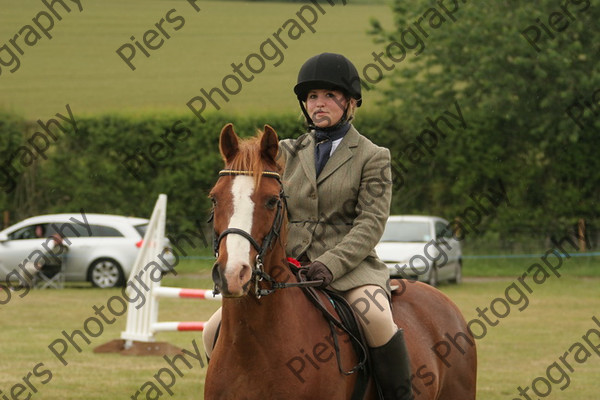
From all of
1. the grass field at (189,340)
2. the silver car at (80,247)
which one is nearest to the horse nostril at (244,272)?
the grass field at (189,340)

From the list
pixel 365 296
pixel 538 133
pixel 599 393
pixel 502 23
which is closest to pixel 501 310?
pixel 599 393

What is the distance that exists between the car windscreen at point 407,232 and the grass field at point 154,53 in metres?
11.7

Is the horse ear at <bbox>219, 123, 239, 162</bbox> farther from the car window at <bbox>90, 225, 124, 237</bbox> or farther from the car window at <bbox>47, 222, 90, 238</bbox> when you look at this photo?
the car window at <bbox>47, 222, 90, 238</bbox>

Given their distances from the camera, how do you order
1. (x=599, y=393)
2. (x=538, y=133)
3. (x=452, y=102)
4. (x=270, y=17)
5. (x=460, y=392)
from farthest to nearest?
(x=270, y=17)
(x=452, y=102)
(x=538, y=133)
(x=599, y=393)
(x=460, y=392)

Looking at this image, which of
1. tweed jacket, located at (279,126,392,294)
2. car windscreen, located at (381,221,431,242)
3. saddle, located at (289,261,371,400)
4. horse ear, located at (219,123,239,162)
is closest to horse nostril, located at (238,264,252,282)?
horse ear, located at (219,123,239,162)

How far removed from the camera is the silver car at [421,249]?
2009 cm

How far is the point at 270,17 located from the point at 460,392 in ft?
136

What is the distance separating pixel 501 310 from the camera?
56.9 feet

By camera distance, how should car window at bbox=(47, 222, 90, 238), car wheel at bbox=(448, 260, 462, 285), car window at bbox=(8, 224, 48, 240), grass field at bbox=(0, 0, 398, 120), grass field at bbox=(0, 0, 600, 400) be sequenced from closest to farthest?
grass field at bbox=(0, 0, 600, 400)
car window at bbox=(8, 224, 48, 240)
car window at bbox=(47, 222, 90, 238)
car wheel at bbox=(448, 260, 462, 285)
grass field at bbox=(0, 0, 398, 120)

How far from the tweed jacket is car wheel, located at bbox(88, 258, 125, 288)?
1646 centimetres

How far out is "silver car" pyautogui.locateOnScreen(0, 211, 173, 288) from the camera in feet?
67.8

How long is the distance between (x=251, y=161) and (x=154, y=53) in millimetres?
40216

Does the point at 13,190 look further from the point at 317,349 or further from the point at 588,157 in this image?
the point at 317,349

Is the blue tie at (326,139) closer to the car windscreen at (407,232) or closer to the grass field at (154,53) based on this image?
the car windscreen at (407,232)
